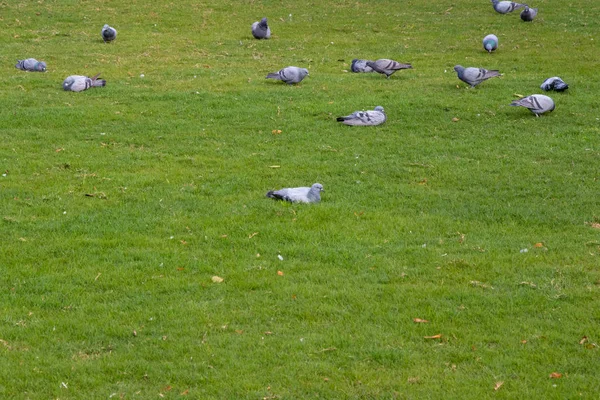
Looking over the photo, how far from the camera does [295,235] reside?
9.27 m

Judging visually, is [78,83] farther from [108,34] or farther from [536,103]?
[536,103]

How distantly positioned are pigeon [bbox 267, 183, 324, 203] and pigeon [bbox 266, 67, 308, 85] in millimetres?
7015

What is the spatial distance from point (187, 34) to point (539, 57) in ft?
32.9

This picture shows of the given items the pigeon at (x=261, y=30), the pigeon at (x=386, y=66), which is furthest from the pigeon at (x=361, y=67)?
the pigeon at (x=261, y=30)

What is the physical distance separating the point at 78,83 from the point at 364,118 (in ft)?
20.2

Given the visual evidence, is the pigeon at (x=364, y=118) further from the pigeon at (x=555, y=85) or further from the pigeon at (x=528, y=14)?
the pigeon at (x=528, y=14)

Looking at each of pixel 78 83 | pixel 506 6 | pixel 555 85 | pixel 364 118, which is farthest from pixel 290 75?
pixel 506 6

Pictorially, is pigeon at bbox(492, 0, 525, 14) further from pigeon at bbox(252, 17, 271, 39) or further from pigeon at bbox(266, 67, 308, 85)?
pigeon at bbox(266, 67, 308, 85)

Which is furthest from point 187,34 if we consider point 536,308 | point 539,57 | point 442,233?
point 536,308

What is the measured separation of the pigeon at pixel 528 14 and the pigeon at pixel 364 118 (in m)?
11.8

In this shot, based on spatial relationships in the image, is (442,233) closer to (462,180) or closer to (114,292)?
(462,180)

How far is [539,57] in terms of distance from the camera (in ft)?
65.8

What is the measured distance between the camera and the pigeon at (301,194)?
10281 millimetres

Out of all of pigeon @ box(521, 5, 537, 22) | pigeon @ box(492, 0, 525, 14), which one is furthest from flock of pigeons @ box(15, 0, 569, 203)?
pigeon @ box(492, 0, 525, 14)
